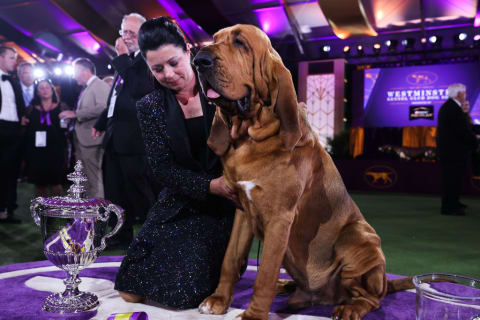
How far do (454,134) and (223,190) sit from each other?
5.57 m

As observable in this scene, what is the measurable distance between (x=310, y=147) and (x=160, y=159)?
90 centimetres

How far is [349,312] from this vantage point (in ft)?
6.27

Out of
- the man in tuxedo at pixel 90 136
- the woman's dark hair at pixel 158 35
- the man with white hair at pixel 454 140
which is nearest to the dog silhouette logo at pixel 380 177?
the man with white hair at pixel 454 140

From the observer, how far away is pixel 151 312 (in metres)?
2.11

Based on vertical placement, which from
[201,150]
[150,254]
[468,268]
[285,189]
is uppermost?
[201,150]

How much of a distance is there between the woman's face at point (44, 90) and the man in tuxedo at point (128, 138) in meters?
1.72

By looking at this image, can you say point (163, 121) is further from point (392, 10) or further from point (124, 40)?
point (392, 10)

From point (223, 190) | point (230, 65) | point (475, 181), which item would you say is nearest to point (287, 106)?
point (230, 65)

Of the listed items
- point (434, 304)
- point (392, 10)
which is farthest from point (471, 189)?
point (434, 304)

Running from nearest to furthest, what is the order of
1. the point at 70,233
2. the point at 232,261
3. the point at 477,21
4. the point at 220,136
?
1. the point at 220,136
2. the point at 232,261
3. the point at 70,233
4. the point at 477,21

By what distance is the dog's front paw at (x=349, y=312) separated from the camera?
6.22 feet

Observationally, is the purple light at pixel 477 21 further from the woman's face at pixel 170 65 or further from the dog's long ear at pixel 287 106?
the dog's long ear at pixel 287 106

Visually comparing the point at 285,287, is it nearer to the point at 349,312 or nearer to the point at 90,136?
the point at 349,312

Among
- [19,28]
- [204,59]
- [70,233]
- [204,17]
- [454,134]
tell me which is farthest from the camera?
[19,28]
